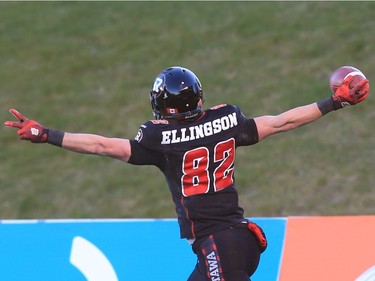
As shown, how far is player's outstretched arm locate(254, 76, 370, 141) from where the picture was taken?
16.1 feet

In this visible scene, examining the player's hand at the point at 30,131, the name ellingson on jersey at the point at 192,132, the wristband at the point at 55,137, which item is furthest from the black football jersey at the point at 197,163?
the player's hand at the point at 30,131

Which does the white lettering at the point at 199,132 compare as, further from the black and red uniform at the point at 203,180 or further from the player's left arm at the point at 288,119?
the player's left arm at the point at 288,119

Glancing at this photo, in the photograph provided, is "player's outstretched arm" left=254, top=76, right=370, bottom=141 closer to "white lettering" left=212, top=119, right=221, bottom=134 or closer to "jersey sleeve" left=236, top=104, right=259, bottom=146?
"jersey sleeve" left=236, top=104, right=259, bottom=146

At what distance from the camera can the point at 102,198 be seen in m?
9.46

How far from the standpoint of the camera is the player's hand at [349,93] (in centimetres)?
487

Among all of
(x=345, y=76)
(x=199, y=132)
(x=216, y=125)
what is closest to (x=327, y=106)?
(x=345, y=76)

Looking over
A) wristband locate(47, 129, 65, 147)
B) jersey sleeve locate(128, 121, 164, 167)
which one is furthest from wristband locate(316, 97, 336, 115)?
wristband locate(47, 129, 65, 147)

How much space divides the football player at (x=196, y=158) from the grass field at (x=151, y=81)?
13.8 feet

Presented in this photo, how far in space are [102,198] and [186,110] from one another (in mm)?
4881

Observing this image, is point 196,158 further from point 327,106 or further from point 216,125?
point 327,106

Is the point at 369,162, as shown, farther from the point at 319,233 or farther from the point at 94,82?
the point at 94,82

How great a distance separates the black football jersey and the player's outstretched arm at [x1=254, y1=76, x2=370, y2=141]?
0.26 meters

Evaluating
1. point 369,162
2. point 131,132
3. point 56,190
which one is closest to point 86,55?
point 131,132

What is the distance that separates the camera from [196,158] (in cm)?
470
